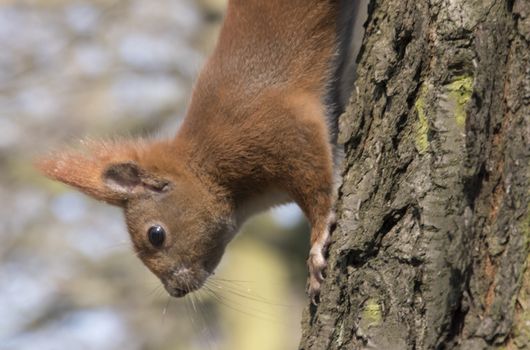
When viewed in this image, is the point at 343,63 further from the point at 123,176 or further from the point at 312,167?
the point at 123,176

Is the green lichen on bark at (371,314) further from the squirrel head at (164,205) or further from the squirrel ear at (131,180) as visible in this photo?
the squirrel ear at (131,180)

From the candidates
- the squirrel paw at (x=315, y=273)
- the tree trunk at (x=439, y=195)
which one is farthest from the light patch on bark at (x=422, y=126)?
the squirrel paw at (x=315, y=273)

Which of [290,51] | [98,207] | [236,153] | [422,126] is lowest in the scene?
[422,126]

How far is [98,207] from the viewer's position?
819 cm

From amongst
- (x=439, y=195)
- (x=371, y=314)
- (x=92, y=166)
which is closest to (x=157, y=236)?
(x=92, y=166)

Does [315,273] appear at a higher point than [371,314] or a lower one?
higher

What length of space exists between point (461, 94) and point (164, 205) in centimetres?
197

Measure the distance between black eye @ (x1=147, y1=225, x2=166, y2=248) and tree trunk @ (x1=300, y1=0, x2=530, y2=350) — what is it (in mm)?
1602

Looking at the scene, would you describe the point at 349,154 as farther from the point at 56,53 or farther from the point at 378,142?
the point at 56,53

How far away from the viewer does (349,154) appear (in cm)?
239

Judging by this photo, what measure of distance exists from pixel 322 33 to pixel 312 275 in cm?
96

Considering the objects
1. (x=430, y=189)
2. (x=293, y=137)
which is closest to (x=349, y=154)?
(x=430, y=189)

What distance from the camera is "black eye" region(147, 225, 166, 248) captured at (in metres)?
3.85

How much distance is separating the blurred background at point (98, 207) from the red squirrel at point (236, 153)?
3.49 m
